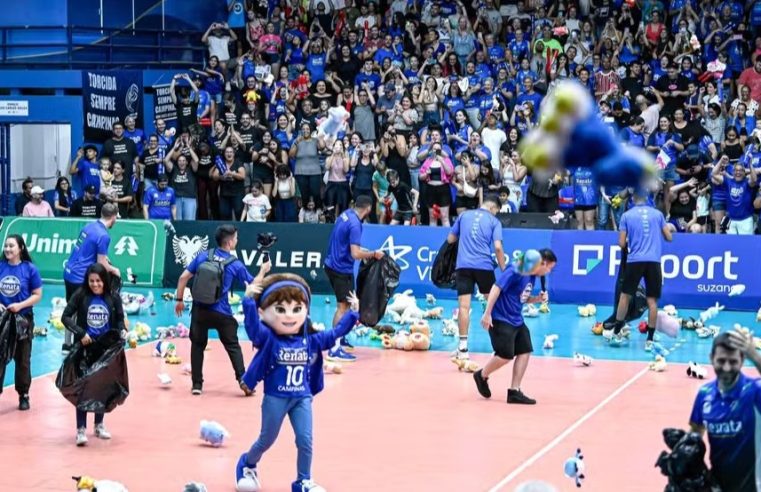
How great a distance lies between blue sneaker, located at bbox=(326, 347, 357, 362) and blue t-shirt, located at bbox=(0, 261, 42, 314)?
4.44 meters

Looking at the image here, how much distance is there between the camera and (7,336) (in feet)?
44.6

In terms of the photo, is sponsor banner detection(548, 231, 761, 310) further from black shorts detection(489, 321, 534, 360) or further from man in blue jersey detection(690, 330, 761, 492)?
man in blue jersey detection(690, 330, 761, 492)

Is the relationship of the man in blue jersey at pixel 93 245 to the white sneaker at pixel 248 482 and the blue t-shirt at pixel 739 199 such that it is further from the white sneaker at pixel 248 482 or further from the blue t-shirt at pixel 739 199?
the blue t-shirt at pixel 739 199

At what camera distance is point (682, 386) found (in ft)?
48.9

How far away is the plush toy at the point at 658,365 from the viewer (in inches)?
626

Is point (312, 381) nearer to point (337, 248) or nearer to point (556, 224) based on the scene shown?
point (337, 248)

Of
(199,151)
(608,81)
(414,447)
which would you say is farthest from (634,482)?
(199,151)

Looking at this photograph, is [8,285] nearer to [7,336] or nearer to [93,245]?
[7,336]

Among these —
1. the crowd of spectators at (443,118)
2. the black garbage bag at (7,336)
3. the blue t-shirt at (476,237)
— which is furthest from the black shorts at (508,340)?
the crowd of spectators at (443,118)

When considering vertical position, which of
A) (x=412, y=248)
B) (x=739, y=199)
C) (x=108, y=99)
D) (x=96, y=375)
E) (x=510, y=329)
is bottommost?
(x=96, y=375)

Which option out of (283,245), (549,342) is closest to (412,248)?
(283,245)

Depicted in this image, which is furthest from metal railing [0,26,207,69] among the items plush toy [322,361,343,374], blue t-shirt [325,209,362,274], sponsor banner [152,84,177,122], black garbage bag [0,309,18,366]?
black garbage bag [0,309,18,366]

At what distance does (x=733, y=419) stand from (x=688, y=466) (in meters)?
0.43

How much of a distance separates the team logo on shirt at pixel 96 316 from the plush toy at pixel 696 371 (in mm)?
7294
